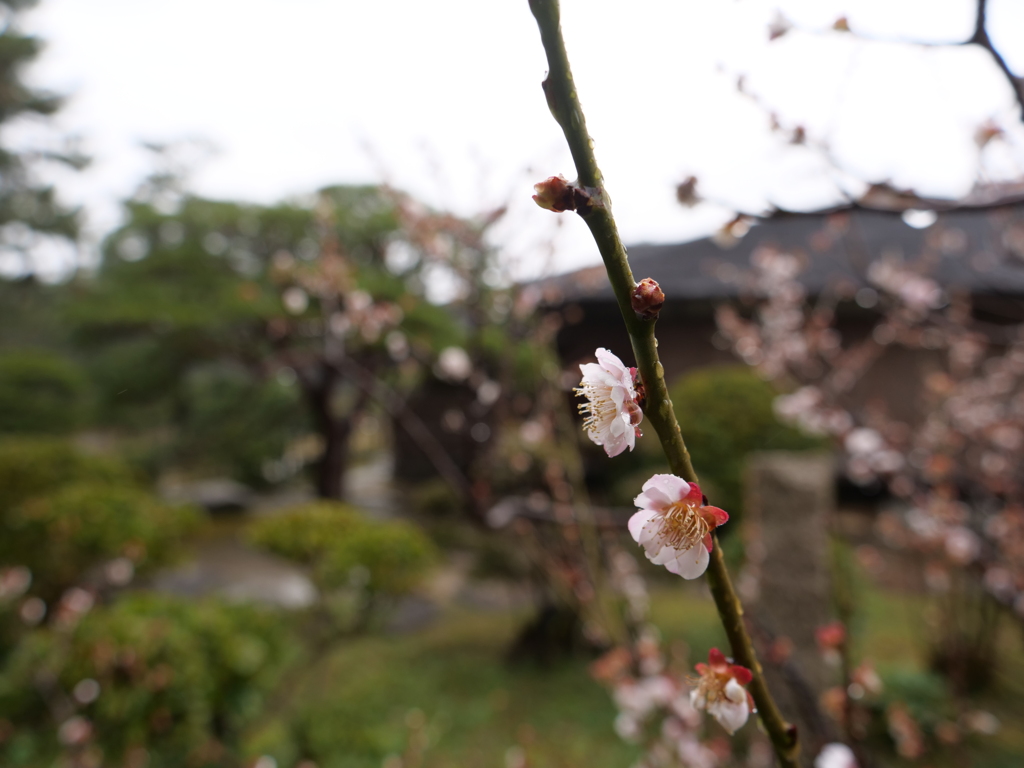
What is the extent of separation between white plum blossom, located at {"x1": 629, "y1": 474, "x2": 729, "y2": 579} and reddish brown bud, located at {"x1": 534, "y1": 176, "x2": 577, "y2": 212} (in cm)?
14

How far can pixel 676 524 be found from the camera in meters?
0.36

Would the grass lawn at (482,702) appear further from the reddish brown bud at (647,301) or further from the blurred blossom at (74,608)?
the reddish brown bud at (647,301)

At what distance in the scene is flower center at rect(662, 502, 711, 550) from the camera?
0.32 m

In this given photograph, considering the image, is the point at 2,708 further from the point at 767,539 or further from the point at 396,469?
the point at 396,469

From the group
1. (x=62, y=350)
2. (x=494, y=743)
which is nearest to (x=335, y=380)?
(x=494, y=743)

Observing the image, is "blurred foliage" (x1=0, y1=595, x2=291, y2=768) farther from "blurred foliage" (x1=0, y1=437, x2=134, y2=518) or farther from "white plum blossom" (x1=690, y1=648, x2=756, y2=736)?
"white plum blossom" (x1=690, y1=648, x2=756, y2=736)

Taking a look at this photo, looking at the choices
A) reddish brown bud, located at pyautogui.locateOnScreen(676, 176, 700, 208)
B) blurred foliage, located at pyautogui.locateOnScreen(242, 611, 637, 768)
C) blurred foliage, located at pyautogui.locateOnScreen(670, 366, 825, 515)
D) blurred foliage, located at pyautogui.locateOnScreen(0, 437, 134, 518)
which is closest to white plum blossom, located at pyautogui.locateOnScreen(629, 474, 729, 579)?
reddish brown bud, located at pyautogui.locateOnScreen(676, 176, 700, 208)

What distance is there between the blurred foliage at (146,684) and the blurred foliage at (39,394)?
5367 mm

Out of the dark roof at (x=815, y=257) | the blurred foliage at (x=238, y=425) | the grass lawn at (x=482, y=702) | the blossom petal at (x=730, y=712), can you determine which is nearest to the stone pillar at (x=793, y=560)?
the grass lawn at (x=482, y=702)

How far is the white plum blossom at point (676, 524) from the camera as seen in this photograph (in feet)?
1.02

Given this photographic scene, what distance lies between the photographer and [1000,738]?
270cm

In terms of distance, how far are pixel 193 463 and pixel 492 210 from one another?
932cm

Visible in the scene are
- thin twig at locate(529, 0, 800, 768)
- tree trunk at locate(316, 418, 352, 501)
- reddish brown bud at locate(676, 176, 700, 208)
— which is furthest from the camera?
tree trunk at locate(316, 418, 352, 501)

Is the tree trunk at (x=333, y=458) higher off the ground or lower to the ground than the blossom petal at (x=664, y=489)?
lower
